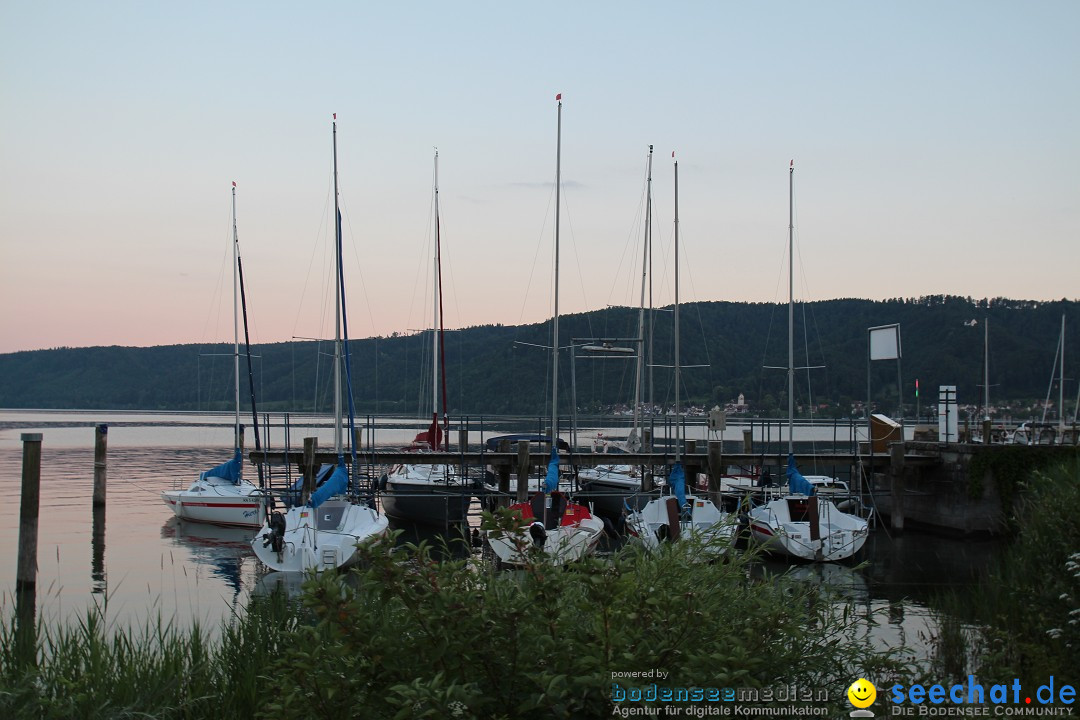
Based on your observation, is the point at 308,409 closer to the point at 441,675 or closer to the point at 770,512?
the point at 770,512

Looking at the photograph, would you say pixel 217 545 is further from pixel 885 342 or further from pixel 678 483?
pixel 885 342

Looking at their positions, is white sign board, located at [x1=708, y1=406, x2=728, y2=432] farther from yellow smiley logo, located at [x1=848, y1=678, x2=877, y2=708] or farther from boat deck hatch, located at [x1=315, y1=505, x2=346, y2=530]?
yellow smiley logo, located at [x1=848, y1=678, x2=877, y2=708]

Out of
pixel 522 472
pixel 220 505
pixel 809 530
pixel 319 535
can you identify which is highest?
pixel 522 472

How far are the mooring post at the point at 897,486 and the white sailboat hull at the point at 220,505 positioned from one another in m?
20.4

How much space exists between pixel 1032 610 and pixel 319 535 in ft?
52.8

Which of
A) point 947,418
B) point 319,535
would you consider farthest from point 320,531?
point 947,418

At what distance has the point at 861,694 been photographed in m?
5.91

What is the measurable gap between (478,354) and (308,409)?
33.0 metres

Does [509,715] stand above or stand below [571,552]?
below

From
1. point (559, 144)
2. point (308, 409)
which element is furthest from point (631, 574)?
point (308, 409)

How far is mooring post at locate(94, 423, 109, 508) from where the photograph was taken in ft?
101

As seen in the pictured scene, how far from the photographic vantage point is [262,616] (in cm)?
916

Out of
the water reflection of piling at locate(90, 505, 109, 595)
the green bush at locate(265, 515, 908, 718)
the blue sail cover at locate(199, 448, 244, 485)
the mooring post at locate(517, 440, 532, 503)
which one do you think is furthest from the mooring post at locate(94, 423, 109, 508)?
the green bush at locate(265, 515, 908, 718)

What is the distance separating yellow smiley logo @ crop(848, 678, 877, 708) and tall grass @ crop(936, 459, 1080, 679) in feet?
5.02
